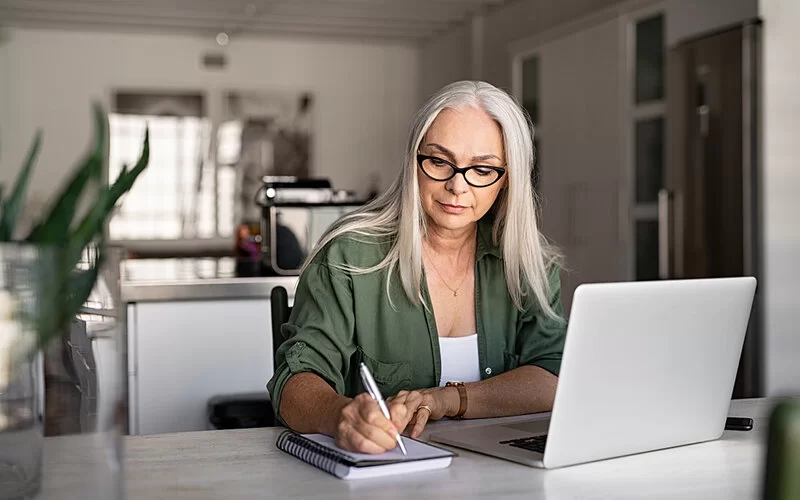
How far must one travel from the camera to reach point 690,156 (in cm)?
474

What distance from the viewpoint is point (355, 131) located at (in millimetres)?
10094

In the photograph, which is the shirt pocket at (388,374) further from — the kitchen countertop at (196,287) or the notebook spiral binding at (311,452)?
the kitchen countertop at (196,287)

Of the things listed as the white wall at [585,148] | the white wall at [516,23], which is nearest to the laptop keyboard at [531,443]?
the white wall at [585,148]

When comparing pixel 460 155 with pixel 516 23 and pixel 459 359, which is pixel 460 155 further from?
pixel 516 23

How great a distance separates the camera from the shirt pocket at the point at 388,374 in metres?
1.86

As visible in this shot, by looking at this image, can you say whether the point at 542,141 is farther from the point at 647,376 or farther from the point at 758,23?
the point at 647,376

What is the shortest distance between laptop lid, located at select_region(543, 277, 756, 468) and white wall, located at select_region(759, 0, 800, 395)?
2920mm

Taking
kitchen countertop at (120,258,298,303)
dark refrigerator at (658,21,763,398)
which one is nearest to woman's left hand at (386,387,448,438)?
kitchen countertop at (120,258,298,303)

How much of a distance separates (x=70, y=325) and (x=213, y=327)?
2.18 m

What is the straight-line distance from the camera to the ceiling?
8.05m

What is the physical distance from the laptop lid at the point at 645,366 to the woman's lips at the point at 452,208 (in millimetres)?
597

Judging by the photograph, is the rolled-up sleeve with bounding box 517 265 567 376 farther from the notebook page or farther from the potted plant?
the potted plant

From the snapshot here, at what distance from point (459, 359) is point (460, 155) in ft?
1.30

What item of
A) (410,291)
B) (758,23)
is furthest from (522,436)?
(758,23)
